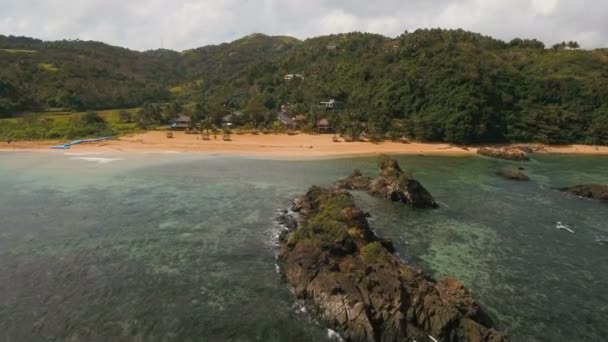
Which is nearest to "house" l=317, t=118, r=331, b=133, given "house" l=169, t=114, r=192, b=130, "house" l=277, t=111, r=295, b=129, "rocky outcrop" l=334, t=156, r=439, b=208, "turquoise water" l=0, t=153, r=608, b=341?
"house" l=277, t=111, r=295, b=129

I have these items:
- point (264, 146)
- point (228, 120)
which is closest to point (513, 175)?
point (264, 146)

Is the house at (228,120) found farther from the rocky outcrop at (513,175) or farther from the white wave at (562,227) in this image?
the white wave at (562,227)

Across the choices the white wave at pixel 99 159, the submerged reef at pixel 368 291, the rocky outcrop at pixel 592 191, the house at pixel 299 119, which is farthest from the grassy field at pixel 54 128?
the rocky outcrop at pixel 592 191

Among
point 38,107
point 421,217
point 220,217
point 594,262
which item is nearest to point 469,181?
point 421,217

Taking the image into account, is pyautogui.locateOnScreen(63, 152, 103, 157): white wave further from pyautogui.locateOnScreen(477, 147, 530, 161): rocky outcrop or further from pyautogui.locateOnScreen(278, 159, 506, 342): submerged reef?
pyautogui.locateOnScreen(477, 147, 530, 161): rocky outcrop

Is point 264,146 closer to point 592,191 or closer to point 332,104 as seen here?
point 332,104

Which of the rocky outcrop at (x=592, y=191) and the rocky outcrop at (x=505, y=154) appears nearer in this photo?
the rocky outcrop at (x=592, y=191)
